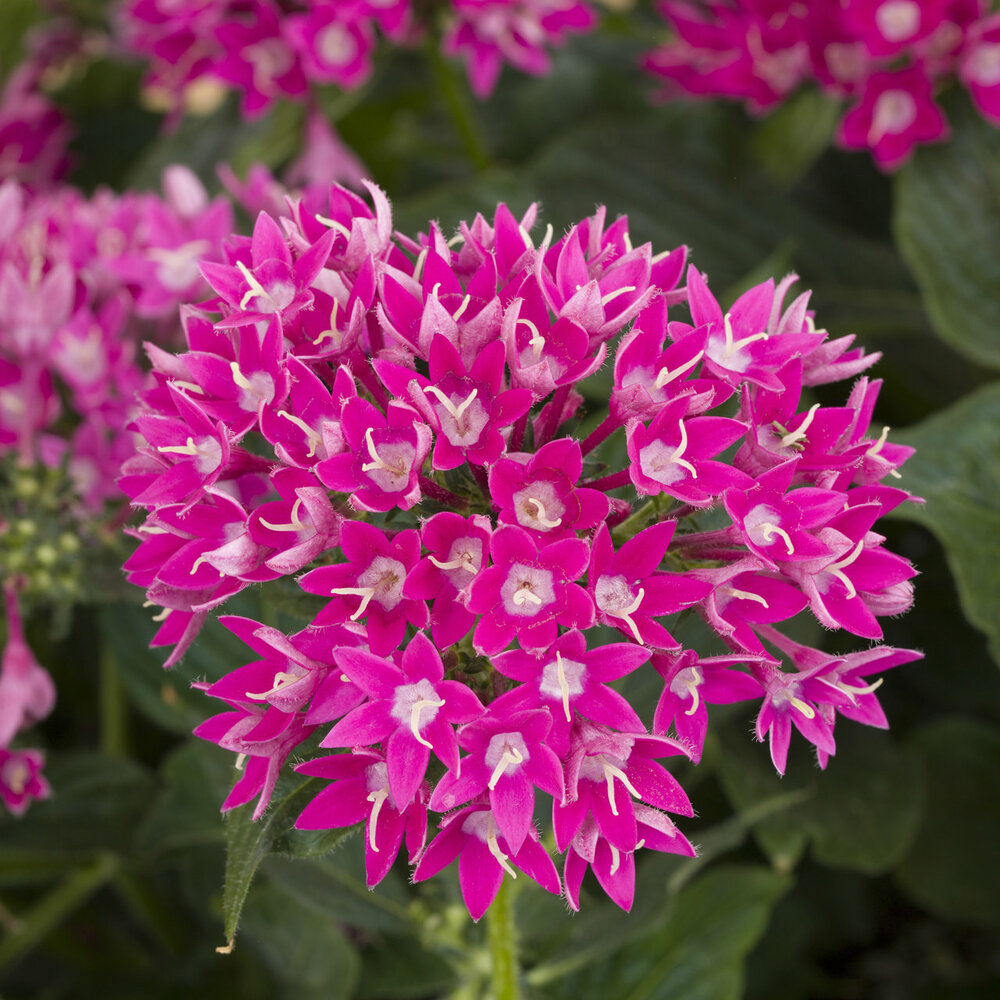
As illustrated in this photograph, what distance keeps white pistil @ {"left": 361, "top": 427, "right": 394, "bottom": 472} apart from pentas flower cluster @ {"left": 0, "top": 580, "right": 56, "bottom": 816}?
0.42 meters

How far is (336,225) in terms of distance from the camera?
560 millimetres

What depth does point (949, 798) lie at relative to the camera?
1.13 meters

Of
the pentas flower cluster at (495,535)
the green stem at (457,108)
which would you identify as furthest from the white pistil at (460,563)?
the green stem at (457,108)

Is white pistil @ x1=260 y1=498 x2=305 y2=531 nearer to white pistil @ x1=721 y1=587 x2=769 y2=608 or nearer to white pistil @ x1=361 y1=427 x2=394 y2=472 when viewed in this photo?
white pistil @ x1=361 y1=427 x2=394 y2=472

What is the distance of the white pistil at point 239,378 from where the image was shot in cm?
52

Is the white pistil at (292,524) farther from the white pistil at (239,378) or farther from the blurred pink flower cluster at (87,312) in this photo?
the blurred pink flower cluster at (87,312)

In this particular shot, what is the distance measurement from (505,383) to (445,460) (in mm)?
106

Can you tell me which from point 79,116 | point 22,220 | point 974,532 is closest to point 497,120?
point 79,116

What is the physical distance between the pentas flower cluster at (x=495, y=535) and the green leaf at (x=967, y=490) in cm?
25

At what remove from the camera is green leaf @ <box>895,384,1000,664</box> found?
778 mm

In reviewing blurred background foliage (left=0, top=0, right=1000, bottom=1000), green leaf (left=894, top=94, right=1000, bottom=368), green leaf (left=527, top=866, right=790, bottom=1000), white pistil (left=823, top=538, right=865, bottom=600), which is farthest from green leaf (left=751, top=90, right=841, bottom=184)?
white pistil (left=823, top=538, right=865, bottom=600)

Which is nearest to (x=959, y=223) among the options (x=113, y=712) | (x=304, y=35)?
(x=304, y=35)

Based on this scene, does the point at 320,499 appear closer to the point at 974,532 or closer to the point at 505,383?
the point at 505,383

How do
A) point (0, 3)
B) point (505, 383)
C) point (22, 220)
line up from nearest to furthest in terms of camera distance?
point (505, 383), point (22, 220), point (0, 3)
